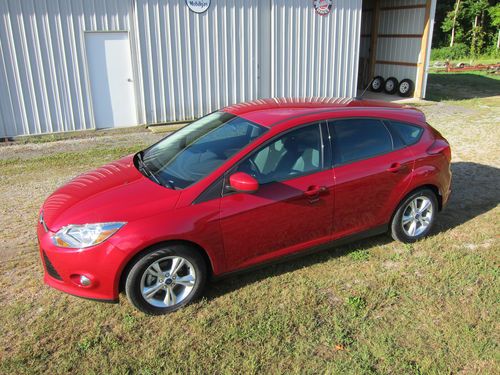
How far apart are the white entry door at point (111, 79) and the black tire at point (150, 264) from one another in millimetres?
8343

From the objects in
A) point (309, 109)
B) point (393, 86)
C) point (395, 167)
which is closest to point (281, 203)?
point (309, 109)

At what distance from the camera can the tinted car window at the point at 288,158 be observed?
3.94 meters

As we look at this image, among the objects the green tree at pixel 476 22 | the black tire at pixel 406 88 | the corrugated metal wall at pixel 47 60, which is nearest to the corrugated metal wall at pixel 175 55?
the corrugated metal wall at pixel 47 60

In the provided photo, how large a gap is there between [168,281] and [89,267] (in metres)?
0.64

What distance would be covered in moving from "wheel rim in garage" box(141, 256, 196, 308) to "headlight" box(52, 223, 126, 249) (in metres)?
0.44

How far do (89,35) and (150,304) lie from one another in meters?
8.60

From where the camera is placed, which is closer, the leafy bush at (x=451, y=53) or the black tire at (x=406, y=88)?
the black tire at (x=406, y=88)

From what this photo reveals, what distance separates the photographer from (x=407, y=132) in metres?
4.83

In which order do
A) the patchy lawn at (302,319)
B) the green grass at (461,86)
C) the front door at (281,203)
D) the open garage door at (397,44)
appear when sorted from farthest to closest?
the green grass at (461,86), the open garage door at (397,44), the front door at (281,203), the patchy lawn at (302,319)

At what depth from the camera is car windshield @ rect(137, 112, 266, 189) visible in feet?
13.0

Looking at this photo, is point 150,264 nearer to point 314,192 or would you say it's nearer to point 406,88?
point 314,192

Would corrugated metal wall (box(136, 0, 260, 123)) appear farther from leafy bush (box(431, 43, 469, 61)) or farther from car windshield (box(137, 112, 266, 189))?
leafy bush (box(431, 43, 469, 61))

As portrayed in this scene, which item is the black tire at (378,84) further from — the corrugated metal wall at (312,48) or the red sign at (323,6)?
the red sign at (323,6)

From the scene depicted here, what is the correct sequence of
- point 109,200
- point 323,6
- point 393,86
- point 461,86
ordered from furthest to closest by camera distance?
point 461,86 → point 393,86 → point 323,6 → point 109,200
